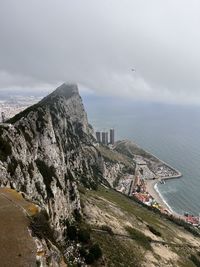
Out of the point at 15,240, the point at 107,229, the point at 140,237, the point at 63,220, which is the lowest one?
the point at 140,237

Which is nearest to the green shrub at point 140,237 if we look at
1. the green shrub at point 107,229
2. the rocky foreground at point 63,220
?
the rocky foreground at point 63,220

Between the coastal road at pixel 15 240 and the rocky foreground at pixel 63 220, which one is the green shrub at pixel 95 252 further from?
the coastal road at pixel 15 240

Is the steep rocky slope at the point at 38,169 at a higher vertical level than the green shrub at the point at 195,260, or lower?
higher

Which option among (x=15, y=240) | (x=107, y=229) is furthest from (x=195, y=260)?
(x=15, y=240)

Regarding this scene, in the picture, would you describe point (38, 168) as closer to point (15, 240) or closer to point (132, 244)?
point (132, 244)

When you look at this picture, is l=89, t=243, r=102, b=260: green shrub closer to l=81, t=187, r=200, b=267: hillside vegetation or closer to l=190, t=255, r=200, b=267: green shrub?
l=81, t=187, r=200, b=267: hillside vegetation

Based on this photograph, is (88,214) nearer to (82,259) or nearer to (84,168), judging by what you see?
(82,259)

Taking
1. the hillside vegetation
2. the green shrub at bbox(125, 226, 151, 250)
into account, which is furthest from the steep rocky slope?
the green shrub at bbox(125, 226, 151, 250)

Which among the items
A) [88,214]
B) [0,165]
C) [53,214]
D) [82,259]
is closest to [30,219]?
[0,165]

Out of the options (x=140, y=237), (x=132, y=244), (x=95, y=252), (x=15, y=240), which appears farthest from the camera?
(x=140, y=237)

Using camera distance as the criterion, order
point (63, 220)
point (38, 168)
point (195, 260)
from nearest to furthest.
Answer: point (63, 220) < point (38, 168) < point (195, 260)
